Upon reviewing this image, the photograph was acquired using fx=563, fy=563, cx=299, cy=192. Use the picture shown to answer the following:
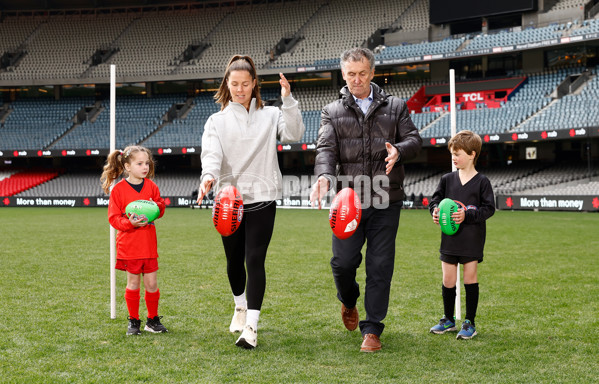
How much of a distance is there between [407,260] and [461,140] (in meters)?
5.18

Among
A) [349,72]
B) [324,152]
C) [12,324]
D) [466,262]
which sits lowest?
[12,324]

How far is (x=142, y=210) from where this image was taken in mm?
4574

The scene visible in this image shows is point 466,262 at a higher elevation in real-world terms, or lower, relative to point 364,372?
higher

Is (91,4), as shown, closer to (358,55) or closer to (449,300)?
(358,55)

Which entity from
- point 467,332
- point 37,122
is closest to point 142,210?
point 467,332

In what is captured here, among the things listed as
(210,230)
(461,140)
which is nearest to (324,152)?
(461,140)

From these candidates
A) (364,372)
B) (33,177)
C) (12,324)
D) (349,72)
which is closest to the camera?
(364,372)

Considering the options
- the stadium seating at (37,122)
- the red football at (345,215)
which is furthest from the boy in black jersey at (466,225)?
the stadium seating at (37,122)

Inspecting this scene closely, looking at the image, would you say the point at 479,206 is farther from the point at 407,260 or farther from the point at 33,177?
the point at 33,177

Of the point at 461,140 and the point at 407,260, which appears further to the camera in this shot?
the point at 407,260

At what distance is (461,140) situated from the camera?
469 cm

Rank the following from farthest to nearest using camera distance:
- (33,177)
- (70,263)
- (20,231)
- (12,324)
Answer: (33,177) → (20,231) → (70,263) → (12,324)

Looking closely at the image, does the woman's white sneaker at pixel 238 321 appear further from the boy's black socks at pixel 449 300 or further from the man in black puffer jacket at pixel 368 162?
the boy's black socks at pixel 449 300

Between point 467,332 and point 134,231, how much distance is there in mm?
2850
